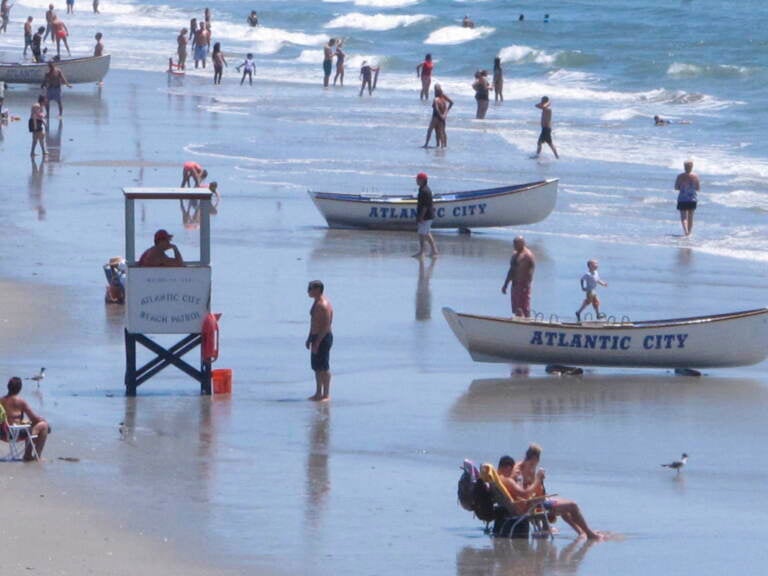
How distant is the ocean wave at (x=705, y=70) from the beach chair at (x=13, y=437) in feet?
153

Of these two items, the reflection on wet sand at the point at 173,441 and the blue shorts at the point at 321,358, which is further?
the blue shorts at the point at 321,358

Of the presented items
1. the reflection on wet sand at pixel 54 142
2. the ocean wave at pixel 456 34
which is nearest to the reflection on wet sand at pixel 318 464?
the reflection on wet sand at pixel 54 142

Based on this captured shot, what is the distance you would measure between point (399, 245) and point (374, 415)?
10.0m

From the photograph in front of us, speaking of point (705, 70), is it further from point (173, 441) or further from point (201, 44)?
point (173, 441)

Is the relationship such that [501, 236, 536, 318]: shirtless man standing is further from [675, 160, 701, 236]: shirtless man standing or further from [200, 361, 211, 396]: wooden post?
[675, 160, 701, 236]: shirtless man standing

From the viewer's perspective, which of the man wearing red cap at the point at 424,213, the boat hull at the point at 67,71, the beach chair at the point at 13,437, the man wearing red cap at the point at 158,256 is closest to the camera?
the beach chair at the point at 13,437

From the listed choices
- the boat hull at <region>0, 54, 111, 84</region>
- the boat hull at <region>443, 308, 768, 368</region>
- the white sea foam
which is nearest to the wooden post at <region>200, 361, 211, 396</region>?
Result: the boat hull at <region>443, 308, 768, 368</region>

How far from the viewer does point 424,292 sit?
21.4m

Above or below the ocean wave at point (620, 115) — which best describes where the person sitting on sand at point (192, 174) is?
below

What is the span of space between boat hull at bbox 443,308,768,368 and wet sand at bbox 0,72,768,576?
0.24m

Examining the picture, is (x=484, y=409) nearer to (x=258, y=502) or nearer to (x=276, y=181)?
(x=258, y=502)

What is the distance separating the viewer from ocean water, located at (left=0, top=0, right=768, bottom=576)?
12086 millimetres

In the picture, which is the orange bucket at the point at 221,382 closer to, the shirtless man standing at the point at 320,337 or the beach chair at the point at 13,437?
the shirtless man standing at the point at 320,337

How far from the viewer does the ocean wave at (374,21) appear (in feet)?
269
